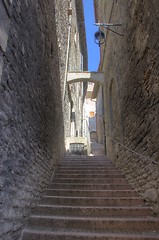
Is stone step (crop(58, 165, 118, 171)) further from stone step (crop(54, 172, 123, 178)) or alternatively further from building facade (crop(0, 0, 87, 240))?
building facade (crop(0, 0, 87, 240))

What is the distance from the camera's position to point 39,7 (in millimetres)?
3629

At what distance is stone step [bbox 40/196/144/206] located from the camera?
3.50m

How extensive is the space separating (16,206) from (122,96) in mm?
3574

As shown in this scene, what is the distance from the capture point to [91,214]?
3.21m

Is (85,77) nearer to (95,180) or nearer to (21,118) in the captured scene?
(95,180)

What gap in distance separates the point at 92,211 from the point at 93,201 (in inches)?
Answer: 12.3

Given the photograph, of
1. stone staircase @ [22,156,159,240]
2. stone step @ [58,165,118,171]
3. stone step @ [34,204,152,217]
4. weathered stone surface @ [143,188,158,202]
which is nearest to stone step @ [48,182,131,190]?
stone staircase @ [22,156,159,240]

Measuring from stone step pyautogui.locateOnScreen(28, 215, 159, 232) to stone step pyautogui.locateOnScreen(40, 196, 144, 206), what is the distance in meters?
0.51

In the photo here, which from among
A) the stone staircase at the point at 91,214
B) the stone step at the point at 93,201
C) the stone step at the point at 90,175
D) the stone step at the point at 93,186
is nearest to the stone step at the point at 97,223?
the stone staircase at the point at 91,214

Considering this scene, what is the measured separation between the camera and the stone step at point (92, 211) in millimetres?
3182

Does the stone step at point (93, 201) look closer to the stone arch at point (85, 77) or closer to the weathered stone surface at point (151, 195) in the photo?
the weathered stone surface at point (151, 195)

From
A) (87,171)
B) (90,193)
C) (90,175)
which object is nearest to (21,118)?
(90,193)

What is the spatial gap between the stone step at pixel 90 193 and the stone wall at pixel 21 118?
0.29 m

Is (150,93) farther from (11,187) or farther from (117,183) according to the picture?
(11,187)
